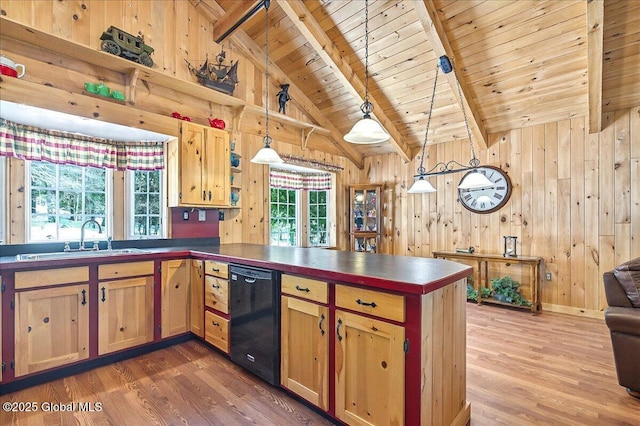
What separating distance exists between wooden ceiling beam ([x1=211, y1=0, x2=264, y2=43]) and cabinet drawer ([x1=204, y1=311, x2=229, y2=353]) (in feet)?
10.3

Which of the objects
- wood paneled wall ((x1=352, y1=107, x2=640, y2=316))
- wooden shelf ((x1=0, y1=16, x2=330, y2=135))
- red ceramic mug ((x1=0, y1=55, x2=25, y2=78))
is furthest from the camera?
wood paneled wall ((x1=352, y1=107, x2=640, y2=316))

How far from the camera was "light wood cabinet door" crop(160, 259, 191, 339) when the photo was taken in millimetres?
2902

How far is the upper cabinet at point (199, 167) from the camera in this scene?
11.0 feet

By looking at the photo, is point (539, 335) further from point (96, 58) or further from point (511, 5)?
point (96, 58)

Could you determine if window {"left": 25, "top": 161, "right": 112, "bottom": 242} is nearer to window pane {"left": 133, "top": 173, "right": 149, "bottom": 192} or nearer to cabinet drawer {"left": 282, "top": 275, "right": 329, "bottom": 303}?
window pane {"left": 133, "top": 173, "right": 149, "bottom": 192}

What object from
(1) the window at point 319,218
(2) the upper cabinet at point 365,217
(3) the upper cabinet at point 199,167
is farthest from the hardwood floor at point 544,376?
(3) the upper cabinet at point 199,167

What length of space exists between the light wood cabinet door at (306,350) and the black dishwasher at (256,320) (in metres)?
0.08

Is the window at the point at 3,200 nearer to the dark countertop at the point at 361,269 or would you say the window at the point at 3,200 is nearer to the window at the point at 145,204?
the dark countertop at the point at 361,269

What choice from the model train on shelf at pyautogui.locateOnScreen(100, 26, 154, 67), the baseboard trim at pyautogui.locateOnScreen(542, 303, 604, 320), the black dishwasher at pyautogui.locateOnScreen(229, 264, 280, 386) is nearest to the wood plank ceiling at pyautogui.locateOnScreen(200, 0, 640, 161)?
the model train on shelf at pyautogui.locateOnScreen(100, 26, 154, 67)

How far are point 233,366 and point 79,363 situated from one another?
1.19 m

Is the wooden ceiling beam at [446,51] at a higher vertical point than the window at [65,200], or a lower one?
higher

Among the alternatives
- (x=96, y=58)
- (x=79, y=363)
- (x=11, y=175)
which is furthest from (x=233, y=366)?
(x=96, y=58)

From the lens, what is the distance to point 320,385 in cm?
186

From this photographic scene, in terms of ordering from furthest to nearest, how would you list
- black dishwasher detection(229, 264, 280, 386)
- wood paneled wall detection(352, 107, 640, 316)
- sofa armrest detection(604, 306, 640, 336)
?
wood paneled wall detection(352, 107, 640, 316)
black dishwasher detection(229, 264, 280, 386)
sofa armrest detection(604, 306, 640, 336)
